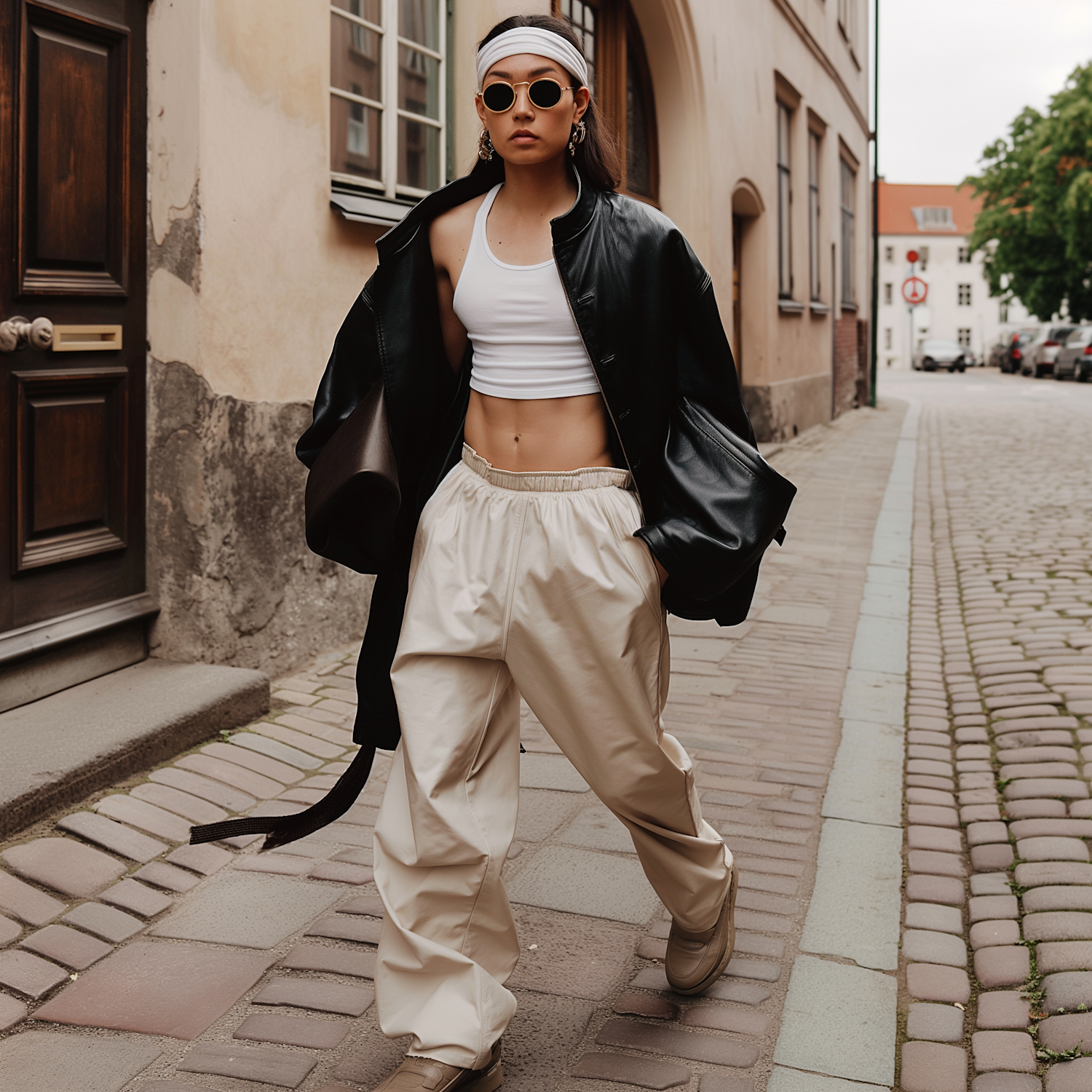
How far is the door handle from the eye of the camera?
414cm

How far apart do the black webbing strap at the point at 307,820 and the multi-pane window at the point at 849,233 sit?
21.6 metres

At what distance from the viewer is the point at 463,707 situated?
97.0 inches

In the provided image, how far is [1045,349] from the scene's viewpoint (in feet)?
140

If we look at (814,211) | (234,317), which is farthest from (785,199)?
(234,317)

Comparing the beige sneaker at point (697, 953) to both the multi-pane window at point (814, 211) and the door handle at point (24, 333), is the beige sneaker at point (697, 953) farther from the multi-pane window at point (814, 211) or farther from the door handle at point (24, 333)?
Answer: the multi-pane window at point (814, 211)

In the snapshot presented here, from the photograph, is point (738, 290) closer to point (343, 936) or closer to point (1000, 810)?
point (1000, 810)

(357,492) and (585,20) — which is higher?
(585,20)

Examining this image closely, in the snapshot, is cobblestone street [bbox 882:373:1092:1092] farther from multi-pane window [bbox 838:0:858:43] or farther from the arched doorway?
multi-pane window [bbox 838:0:858:43]

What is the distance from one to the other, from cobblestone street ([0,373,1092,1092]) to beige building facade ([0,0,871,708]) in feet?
1.87

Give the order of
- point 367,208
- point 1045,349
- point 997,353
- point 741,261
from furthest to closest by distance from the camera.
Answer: point 997,353 → point 1045,349 → point 741,261 → point 367,208

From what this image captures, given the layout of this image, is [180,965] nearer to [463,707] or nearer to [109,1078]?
[109,1078]

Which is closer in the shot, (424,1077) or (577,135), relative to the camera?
(424,1077)

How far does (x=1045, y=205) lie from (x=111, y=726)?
48424 mm

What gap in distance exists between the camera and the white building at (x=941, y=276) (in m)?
87.8
